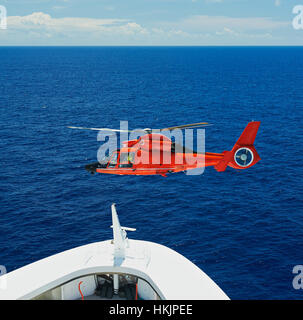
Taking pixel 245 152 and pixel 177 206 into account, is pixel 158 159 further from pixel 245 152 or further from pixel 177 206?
pixel 177 206

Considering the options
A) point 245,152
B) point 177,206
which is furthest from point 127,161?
point 177,206

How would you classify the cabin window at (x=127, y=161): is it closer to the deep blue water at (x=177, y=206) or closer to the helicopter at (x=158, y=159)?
the helicopter at (x=158, y=159)

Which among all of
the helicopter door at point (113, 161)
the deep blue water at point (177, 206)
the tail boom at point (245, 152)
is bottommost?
the deep blue water at point (177, 206)

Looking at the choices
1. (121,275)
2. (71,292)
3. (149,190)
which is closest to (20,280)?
(71,292)

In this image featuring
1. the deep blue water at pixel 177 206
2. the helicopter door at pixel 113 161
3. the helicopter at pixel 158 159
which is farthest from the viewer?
the deep blue water at pixel 177 206

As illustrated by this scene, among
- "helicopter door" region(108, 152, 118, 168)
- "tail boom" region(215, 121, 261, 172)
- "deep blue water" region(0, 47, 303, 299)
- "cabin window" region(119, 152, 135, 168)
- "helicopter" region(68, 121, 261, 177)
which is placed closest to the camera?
"tail boom" region(215, 121, 261, 172)

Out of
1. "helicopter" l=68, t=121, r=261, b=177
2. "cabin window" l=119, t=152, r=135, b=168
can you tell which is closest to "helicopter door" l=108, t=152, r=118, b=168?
"helicopter" l=68, t=121, r=261, b=177

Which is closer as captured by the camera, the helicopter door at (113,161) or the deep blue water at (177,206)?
the helicopter door at (113,161)

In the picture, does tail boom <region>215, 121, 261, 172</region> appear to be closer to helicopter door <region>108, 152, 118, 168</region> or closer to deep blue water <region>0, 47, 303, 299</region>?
helicopter door <region>108, 152, 118, 168</region>

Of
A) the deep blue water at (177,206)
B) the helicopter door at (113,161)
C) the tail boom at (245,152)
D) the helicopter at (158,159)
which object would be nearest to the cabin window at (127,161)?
the helicopter at (158,159)

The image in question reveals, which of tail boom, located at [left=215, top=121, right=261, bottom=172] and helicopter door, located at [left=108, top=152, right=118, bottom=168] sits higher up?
tail boom, located at [left=215, top=121, right=261, bottom=172]

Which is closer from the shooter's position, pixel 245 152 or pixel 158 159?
pixel 245 152

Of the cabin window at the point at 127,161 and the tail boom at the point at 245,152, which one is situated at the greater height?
the tail boom at the point at 245,152
